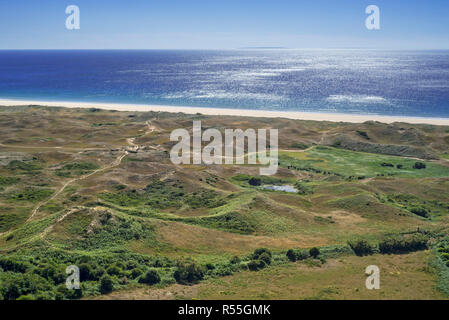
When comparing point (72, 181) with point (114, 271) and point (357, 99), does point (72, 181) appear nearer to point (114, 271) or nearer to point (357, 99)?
point (114, 271)

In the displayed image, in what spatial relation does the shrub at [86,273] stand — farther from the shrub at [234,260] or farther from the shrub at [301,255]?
the shrub at [301,255]

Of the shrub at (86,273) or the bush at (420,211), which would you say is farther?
the bush at (420,211)

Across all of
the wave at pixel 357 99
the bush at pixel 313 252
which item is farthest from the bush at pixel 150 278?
the wave at pixel 357 99

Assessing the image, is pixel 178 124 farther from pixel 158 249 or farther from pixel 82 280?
pixel 82 280

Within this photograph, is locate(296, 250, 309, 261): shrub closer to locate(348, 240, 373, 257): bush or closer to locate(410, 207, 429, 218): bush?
locate(348, 240, 373, 257): bush

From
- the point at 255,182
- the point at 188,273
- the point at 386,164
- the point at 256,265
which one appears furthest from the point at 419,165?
the point at 188,273
